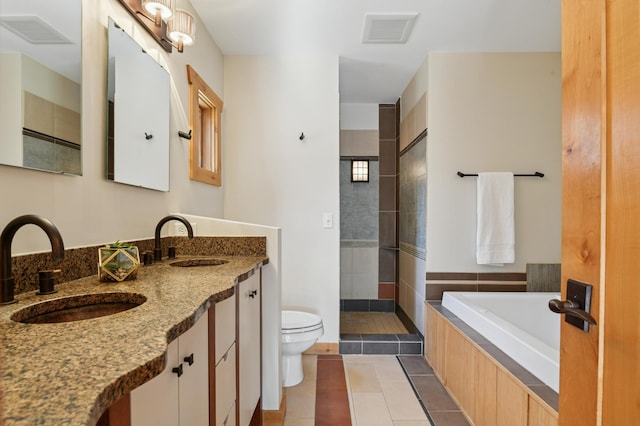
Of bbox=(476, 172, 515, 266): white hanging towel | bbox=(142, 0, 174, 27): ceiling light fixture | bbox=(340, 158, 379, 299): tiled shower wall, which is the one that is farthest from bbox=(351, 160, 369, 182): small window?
bbox=(142, 0, 174, 27): ceiling light fixture

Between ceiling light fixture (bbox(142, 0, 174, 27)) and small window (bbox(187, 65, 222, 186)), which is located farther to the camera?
small window (bbox(187, 65, 222, 186))

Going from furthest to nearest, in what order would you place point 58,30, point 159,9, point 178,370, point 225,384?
point 159,9 < point 225,384 < point 58,30 < point 178,370

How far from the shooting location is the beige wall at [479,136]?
2.62 metres

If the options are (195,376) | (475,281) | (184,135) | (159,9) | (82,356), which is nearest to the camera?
(82,356)

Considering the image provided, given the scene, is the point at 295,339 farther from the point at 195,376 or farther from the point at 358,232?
the point at 358,232

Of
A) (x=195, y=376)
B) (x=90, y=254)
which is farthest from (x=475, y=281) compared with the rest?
(x=90, y=254)

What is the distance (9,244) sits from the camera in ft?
2.68

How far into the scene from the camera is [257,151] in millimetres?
2729

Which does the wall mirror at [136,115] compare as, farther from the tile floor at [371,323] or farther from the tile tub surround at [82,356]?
the tile floor at [371,323]

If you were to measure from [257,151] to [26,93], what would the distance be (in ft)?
6.03

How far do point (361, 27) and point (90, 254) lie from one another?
7.16 feet

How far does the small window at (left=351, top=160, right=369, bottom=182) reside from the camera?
12.4 feet

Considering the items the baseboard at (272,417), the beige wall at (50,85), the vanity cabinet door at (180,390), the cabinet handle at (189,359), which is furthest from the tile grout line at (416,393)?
the beige wall at (50,85)

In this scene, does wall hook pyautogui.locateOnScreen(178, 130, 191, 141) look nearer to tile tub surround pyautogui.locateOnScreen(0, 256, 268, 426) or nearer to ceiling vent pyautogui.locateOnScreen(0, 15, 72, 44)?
ceiling vent pyautogui.locateOnScreen(0, 15, 72, 44)
